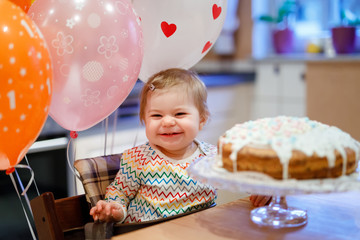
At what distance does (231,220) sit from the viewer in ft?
3.62

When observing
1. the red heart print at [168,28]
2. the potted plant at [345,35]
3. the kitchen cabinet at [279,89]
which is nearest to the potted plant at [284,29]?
the kitchen cabinet at [279,89]

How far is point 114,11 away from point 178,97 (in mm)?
313

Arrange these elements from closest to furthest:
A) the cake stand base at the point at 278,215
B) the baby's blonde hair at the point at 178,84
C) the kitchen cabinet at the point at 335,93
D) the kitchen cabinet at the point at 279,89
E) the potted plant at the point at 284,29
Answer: the cake stand base at the point at 278,215
the baby's blonde hair at the point at 178,84
the kitchen cabinet at the point at 335,93
the kitchen cabinet at the point at 279,89
the potted plant at the point at 284,29

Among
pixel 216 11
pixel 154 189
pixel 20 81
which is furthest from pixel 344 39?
pixel 20 81

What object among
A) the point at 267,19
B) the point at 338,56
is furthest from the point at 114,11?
the point at 267,19

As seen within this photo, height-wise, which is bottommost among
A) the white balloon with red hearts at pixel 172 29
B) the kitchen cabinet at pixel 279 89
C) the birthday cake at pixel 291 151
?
the kitchen cabinet at pixel 279 89

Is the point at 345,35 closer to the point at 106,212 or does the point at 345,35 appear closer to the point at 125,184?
the point at 125,184

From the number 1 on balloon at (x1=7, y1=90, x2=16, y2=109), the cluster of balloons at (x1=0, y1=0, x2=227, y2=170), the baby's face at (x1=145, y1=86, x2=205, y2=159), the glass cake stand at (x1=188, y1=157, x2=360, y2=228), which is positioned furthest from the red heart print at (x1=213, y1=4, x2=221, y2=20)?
the number 1 on balloon at (x1=7, y1=90, x2=16, y2=109)

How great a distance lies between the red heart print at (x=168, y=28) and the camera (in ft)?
4.90

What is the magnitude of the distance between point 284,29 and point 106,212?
2.92 meters

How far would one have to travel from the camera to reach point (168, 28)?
1498mm

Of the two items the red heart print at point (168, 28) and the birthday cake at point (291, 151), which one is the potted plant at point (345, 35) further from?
the birthday cake at point (291, 151)

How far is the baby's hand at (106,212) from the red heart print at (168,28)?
55cm

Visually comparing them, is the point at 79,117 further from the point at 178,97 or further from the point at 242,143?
the point at 242,143
